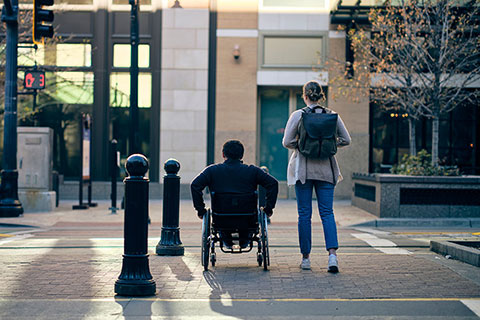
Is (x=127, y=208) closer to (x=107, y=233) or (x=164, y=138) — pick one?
(x=107, y=233)

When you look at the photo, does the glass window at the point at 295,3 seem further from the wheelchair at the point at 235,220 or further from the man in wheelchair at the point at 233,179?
the wheelchair at the point at 235,220

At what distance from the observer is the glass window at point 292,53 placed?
2081cm

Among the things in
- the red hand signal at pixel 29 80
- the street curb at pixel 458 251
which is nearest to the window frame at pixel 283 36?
the red hand signal at pixel 29 80

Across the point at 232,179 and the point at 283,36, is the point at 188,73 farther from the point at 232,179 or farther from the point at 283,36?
the point at 232,179

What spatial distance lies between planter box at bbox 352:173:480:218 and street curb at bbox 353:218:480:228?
0.32 m

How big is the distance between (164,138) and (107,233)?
9702mm

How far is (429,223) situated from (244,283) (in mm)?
7723

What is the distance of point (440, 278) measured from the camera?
6105mm

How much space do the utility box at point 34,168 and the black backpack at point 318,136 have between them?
1007cm

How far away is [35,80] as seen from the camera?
14828 millimetres

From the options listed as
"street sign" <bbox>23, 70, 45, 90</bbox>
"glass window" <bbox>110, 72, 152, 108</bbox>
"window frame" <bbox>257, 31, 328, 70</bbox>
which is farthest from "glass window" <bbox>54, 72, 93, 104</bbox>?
"street sign" <bbox>23, 70, 45, 90</bbox>

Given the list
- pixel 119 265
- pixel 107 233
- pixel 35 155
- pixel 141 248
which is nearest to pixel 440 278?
pixel 141 248

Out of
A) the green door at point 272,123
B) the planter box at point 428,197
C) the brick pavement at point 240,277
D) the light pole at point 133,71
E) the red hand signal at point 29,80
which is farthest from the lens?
the green door at point 272,123

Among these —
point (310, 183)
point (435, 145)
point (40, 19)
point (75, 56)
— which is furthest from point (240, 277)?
point (75, 56)
